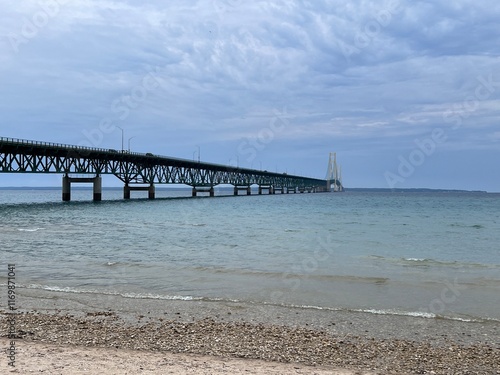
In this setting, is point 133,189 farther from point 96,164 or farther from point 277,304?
point 277,304

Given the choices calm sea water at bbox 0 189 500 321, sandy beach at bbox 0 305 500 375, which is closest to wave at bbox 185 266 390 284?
calm sea water at bbox 0 189 500 321

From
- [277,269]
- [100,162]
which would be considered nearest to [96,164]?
[100,162]

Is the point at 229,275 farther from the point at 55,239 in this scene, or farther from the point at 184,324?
the point at 55,239

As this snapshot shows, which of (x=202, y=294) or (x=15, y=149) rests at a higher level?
(x=15, y=149)

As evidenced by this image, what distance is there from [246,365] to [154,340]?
8.60 ft

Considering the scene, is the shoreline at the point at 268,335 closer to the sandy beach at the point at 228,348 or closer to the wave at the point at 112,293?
the sandy beach at the point at 228,348

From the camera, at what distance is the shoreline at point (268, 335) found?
380 inches

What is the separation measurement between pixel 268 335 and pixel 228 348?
135 cm

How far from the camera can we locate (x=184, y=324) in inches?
480

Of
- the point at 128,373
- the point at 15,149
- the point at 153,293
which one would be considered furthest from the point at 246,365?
the point at 15,149

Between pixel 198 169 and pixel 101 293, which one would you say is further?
pixel 198 169

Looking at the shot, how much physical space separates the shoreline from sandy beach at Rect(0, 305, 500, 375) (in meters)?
0.02

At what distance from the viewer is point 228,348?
10266mm

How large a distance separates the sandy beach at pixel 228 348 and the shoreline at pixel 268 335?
0.02m
